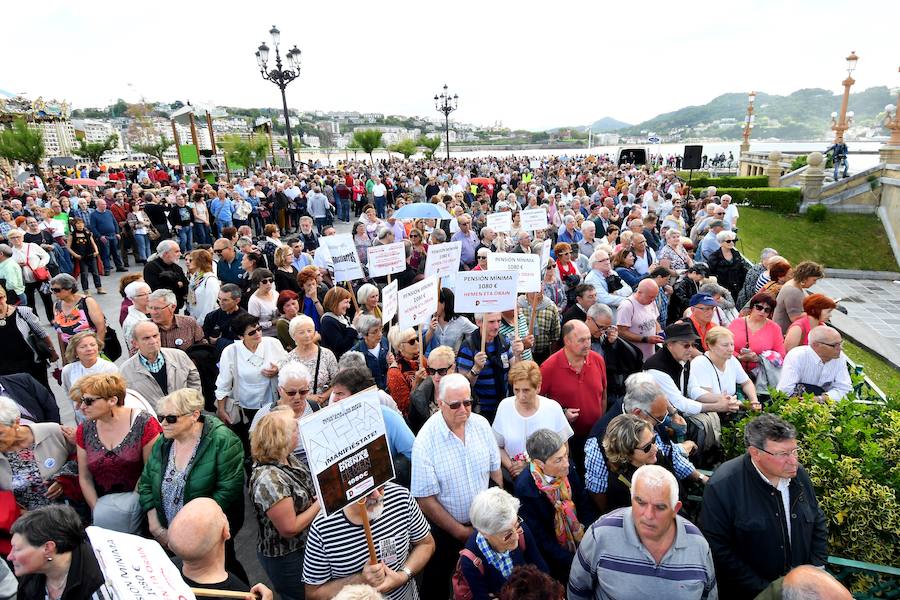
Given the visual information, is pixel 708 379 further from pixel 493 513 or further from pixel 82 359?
pixel 82 359

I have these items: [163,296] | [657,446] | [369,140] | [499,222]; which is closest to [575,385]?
[657,446]

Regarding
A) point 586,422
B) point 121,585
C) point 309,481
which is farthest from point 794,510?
point 121,585

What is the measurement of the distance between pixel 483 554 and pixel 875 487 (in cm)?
246

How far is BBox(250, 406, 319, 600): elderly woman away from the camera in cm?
286

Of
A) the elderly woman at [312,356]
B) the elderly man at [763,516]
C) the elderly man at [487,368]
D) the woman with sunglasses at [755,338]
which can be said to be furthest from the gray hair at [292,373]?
the woman with sunglasses at [755,338]

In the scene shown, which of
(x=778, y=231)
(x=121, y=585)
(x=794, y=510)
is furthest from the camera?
(x=778, y=231)

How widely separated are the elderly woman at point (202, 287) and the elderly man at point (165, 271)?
1.58 feet

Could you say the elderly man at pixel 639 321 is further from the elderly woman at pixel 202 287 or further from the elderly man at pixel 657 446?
the elderly woman at pixel 202 287

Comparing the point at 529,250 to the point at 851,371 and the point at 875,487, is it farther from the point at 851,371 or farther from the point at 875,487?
the point at 875,487

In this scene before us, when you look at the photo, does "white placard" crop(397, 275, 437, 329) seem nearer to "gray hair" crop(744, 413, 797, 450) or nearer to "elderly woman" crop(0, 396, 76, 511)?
"elderly woman" crop(0, 396, 76, 511)

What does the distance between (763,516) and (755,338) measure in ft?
9.21

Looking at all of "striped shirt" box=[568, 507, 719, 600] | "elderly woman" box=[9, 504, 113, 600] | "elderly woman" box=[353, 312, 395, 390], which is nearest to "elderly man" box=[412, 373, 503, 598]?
"striped shirt" box=[568, 507, 719, 600]

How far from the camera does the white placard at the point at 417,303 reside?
479cm

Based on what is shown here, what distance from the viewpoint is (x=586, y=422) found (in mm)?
4316
